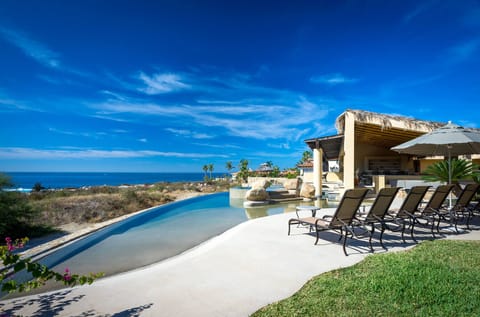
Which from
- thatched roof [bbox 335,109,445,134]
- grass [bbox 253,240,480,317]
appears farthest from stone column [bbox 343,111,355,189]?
grass [bbox 253,240,480,317]

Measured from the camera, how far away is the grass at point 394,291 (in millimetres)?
2154

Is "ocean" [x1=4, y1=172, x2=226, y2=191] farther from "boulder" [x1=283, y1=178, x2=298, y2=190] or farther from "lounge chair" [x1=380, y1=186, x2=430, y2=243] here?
"lounge chair" [x1=380, y1=186, x2=430, y2=243]

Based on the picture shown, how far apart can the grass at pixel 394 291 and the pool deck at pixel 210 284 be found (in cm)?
28

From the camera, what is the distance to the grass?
215 centimetres

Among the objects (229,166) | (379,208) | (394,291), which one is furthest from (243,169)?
(394,291)

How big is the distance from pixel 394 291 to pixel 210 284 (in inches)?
79.3

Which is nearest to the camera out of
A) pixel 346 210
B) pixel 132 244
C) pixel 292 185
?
pixel 346 210

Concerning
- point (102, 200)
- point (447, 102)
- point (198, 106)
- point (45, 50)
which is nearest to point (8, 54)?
point (45, 50)

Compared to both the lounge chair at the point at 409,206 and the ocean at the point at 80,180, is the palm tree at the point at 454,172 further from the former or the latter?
the ocean at the point at 80,180

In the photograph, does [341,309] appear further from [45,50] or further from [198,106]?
[198,106]

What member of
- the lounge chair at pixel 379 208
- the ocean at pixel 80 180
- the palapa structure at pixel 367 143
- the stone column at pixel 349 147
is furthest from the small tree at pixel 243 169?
the lounge chair at pixel 379 208

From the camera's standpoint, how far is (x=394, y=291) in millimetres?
2432

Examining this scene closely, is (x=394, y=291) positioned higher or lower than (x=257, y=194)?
lower

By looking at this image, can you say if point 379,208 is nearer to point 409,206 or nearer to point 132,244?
point 409,206
